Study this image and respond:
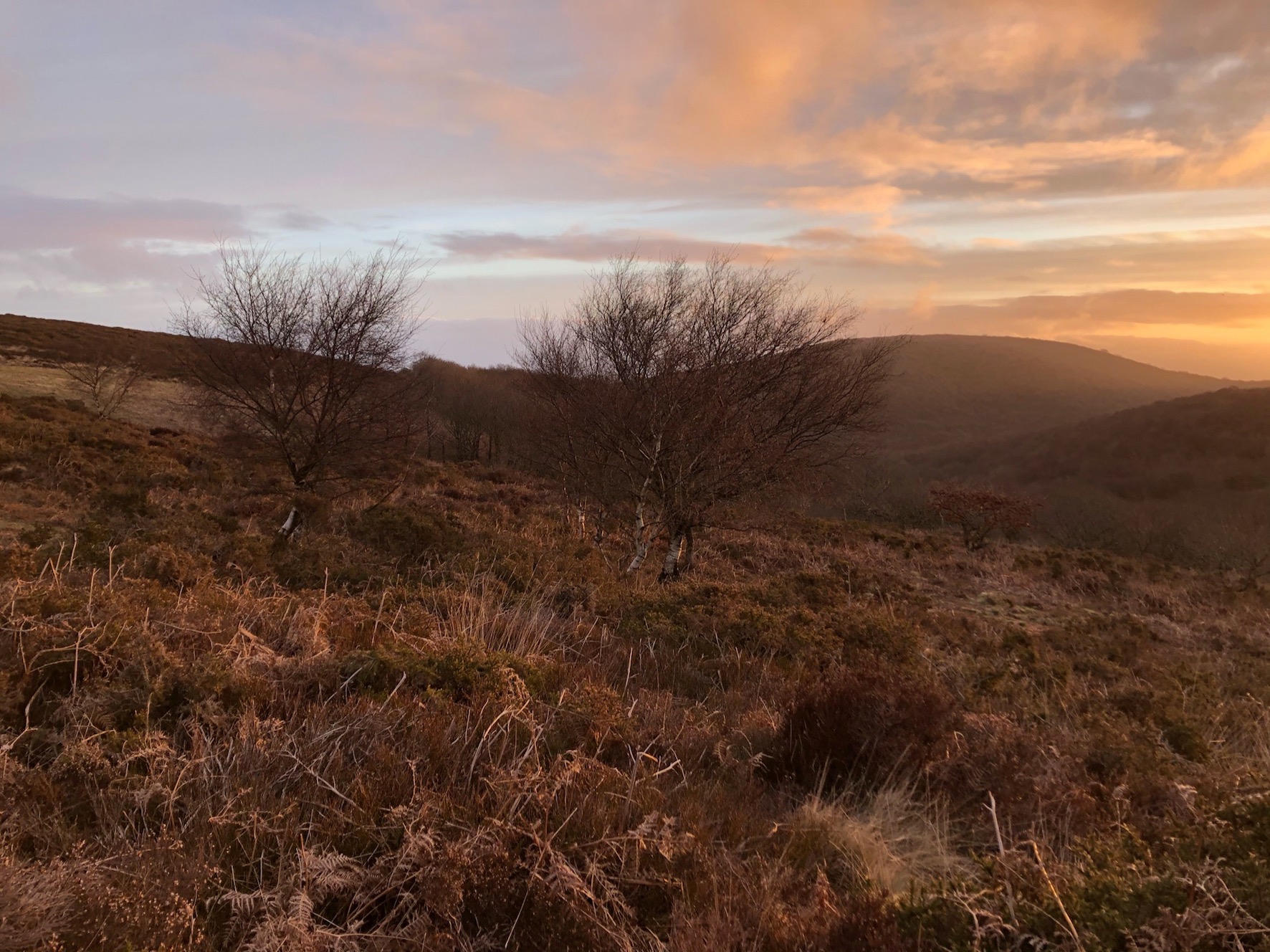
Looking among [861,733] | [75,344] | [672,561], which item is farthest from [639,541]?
[75,344]

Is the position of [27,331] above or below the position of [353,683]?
above

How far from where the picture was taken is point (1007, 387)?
11506cm

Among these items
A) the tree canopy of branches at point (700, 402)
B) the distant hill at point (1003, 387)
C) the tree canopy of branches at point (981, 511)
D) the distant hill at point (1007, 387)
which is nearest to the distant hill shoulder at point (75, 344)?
the distant hill at point (1003, 387)

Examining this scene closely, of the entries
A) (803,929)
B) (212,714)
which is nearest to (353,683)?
(212,714)

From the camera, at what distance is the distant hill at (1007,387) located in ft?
319

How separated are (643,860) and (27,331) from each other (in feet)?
195

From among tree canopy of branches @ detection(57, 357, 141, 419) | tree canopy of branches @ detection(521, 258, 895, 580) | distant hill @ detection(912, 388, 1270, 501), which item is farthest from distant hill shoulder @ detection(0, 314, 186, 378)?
distant hill @ detection(912, 388, 1270, 501)

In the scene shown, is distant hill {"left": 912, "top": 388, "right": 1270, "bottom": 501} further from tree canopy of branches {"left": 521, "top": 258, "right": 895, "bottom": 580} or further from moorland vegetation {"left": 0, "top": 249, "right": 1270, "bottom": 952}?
moorland vegetation {"left": 0, "top": 249, "right": 1270, "bottom": 952}

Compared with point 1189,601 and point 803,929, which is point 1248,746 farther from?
point 1189,601

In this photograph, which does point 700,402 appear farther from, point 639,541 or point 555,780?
point 555,780

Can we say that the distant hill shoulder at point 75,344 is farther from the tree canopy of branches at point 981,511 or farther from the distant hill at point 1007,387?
the distant hill at point 1007,387

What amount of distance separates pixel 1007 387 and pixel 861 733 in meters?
131

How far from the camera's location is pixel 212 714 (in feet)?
9.38

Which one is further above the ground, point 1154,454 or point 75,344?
point 75,344
